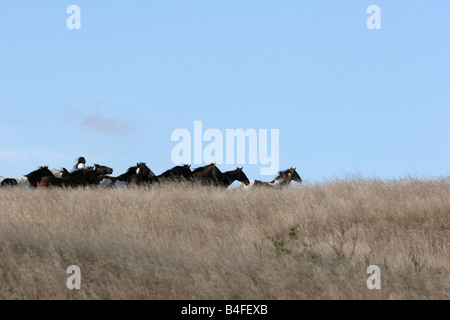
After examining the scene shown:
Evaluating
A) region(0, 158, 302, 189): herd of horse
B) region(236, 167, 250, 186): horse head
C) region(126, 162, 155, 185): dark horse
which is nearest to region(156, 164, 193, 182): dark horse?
region(0, 158, 302, 189): herd of horse

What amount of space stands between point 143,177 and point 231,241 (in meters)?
10.8

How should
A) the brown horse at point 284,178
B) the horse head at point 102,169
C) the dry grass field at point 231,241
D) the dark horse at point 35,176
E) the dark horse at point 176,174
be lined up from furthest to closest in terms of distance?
1. the horse head at point 102,169
2. the brown horse at point 284,178
3. the dark horse at point 35,176
4. the dark horse at point 176,174
5. the dry grass field at point 231,241

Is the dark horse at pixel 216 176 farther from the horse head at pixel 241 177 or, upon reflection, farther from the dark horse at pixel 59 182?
the dark horse at pixel 59 182

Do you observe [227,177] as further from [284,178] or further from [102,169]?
[102,169]

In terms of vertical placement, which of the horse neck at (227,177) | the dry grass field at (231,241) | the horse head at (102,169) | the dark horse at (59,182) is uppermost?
the horse head at (102,169)

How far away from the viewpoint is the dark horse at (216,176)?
76.7 feet

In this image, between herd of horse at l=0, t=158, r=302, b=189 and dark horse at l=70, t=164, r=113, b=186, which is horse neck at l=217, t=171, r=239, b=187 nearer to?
herd of horse at l=0, t=158, r=302, b=189

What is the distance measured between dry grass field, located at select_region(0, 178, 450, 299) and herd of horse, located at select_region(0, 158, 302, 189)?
3.08 metres

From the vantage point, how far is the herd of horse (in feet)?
75.3

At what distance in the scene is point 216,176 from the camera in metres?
23.7

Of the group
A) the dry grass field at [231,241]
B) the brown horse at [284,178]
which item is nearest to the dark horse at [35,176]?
the dry grass field at [231,241]

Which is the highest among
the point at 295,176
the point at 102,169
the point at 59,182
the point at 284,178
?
the point at 102,169

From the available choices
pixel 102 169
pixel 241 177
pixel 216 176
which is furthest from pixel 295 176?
pixel 102 169
